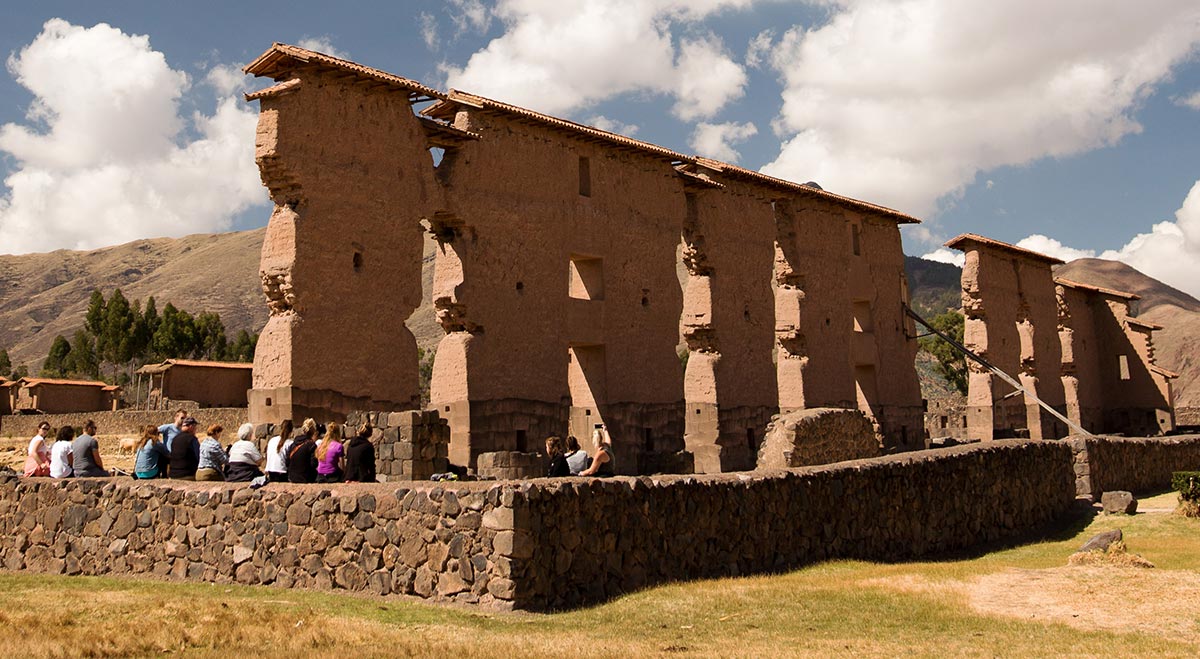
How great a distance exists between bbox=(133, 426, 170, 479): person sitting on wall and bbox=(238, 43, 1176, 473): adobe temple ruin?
4285mm

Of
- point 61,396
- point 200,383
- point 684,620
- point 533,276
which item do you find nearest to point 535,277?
point 533,276

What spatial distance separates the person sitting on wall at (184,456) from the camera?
1272 centimetres

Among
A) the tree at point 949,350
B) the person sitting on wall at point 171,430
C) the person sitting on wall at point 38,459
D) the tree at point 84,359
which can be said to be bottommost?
the person sitting on wall at point 38,459

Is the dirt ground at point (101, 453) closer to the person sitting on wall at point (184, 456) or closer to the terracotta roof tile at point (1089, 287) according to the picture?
the person sitting on wall at point (184, 456)

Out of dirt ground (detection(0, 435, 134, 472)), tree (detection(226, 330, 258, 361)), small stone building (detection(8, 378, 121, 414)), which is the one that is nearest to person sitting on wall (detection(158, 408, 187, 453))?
dirt ground (detection(0, 435, 134, 472))

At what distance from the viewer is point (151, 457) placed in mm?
12758

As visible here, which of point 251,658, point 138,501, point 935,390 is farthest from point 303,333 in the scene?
point 935,390

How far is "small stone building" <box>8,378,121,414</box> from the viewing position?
47.2 metres

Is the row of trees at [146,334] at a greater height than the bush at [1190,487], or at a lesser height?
greater

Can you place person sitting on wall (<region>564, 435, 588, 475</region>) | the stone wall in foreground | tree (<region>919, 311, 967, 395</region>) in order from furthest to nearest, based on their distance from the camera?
1. tree (<region>919, 311, 967, 395</region>)
2. person sitting on wall (<region>564, 435, 588, 475</region>)
3. the stone wall in foreground

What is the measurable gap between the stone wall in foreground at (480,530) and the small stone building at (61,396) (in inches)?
1506

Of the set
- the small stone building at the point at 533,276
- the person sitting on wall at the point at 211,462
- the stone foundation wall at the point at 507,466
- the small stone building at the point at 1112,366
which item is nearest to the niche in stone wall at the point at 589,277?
the small stone building at the point at 533,276

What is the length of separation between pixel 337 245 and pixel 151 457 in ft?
21.3

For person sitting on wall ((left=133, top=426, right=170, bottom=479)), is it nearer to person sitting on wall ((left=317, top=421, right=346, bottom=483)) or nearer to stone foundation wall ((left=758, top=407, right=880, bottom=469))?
person sitting on wall ((left=317, top=421, right=346, bottom=483))
